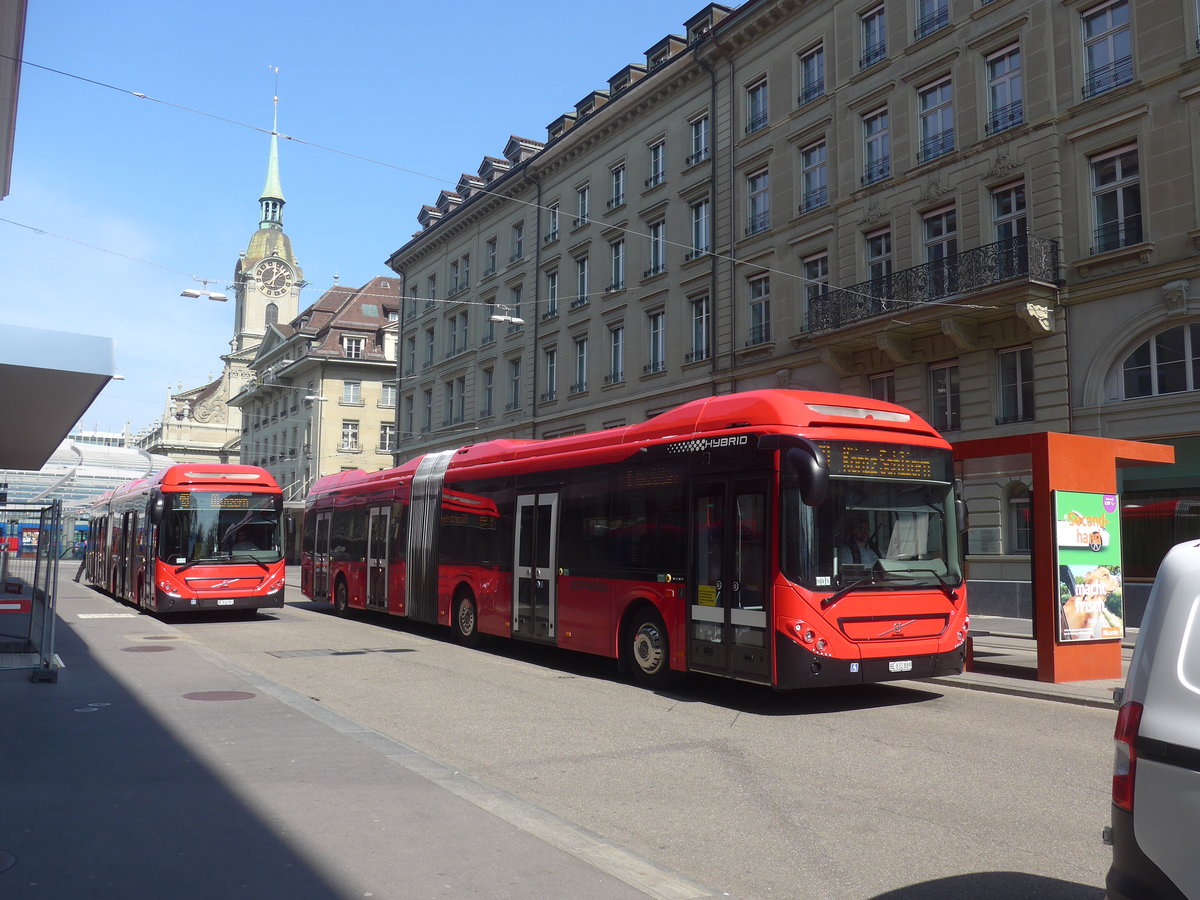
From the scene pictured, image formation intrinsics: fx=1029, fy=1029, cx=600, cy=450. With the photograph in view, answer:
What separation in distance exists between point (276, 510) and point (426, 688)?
11.2m

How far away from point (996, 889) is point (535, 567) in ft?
33.6

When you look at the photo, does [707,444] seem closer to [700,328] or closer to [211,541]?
[211,541]

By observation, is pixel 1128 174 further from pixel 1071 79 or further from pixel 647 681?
pixel 647 681

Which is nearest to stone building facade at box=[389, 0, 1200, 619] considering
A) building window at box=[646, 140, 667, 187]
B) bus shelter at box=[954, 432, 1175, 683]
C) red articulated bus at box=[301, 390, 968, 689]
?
building window at box=[646, 140, 667, 187]

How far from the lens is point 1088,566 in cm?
1280

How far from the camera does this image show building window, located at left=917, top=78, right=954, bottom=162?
2431 centimetres

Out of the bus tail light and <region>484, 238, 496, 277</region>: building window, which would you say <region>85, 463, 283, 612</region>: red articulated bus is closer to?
the bus tail light

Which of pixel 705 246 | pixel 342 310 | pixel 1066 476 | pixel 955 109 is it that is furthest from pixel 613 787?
pixel 342 310

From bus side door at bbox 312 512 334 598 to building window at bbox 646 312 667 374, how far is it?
12615 millimetres

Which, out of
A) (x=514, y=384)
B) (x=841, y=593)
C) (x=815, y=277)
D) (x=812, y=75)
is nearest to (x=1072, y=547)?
(x=841, y=593)

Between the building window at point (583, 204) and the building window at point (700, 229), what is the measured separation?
6.32 meters

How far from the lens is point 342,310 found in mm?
71000

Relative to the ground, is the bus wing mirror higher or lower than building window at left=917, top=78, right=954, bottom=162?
lower

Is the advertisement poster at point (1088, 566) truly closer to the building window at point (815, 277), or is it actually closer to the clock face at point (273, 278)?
the building window at point (815, 277)
